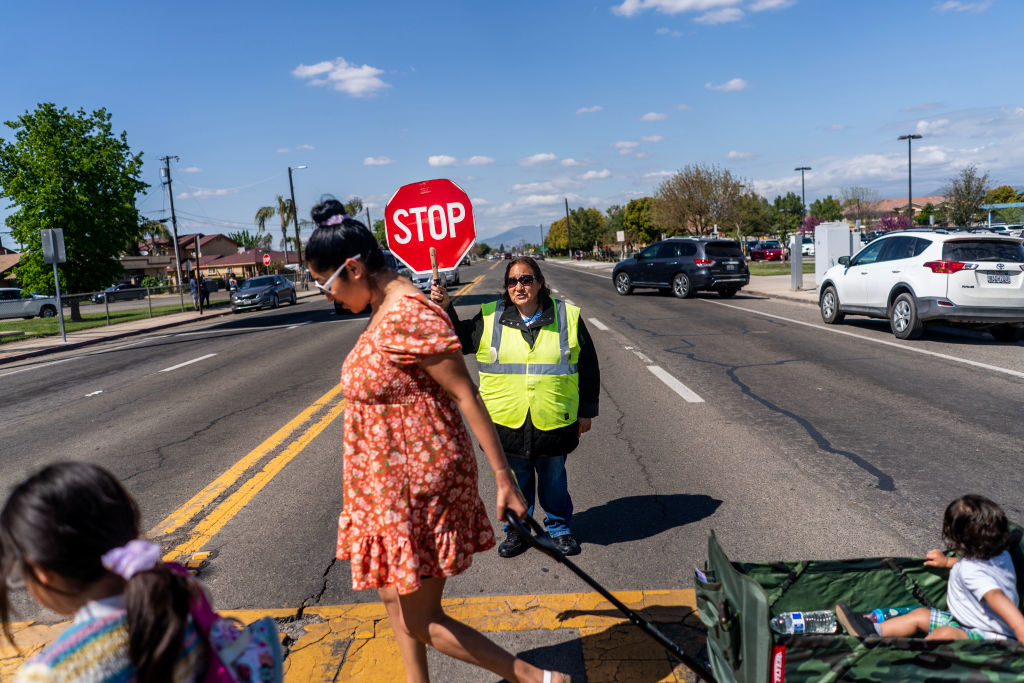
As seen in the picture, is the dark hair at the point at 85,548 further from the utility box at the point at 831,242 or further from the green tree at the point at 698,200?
the green tree at the point at 698,200

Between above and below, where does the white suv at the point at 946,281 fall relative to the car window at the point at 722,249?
below

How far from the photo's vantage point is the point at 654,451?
634 centimetres

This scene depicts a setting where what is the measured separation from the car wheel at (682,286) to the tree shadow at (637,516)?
18.8 metres

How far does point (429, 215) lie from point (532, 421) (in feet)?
21.1

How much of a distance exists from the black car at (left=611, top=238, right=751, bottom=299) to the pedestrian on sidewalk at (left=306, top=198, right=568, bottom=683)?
21.0 metres

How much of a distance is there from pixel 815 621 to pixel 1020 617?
0.67 metres

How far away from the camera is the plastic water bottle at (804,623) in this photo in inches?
115

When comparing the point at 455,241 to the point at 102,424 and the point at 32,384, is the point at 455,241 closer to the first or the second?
the point at 102,424

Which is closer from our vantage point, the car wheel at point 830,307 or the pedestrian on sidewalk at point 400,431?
the pedestrian on sidewalk at point 400,431

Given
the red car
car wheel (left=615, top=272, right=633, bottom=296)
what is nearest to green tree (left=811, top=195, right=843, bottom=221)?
the red car

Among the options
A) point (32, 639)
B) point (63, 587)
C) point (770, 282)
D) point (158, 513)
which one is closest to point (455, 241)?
point (158, 513)

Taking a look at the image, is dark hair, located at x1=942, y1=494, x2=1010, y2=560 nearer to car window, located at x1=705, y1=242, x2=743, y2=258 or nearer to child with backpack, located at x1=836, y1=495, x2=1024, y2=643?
child with backpack, located at x1=836, y1=495, x2=1024, y2=643

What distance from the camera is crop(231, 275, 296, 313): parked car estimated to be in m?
31.9

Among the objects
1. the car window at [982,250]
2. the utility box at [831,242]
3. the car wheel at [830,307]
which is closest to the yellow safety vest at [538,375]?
the car window at [982,250]
